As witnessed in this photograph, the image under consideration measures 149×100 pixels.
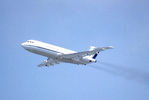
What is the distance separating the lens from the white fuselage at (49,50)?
144 metres

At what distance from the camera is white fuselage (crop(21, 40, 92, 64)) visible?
144 metres

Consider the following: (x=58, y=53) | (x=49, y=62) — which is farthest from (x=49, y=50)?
(x=49, y=62)

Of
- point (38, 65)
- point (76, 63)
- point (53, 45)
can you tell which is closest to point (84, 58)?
point (76, 63)

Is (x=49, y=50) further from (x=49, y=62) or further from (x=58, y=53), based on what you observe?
(x=49, y=62)

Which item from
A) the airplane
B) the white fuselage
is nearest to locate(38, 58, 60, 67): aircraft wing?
the airplane

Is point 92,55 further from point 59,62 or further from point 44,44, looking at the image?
point 44,44

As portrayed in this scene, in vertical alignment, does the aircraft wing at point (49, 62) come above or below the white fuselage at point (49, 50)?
above

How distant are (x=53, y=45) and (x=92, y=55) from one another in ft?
71.3

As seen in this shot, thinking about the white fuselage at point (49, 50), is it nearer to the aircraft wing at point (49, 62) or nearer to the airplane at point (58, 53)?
the airplane at point (58, 53)

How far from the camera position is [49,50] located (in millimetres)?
144125

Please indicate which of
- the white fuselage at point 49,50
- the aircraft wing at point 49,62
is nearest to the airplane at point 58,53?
the white fuselage at point 49,50

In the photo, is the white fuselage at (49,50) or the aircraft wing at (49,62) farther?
the aircraft wing at (49,62)

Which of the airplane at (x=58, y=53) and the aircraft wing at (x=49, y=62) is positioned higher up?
the aircraft wing at (x=49, y=62)

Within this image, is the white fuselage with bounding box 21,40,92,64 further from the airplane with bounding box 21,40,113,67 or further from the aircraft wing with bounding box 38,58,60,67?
the aircraft wing with bounding box 38,58,60,67
